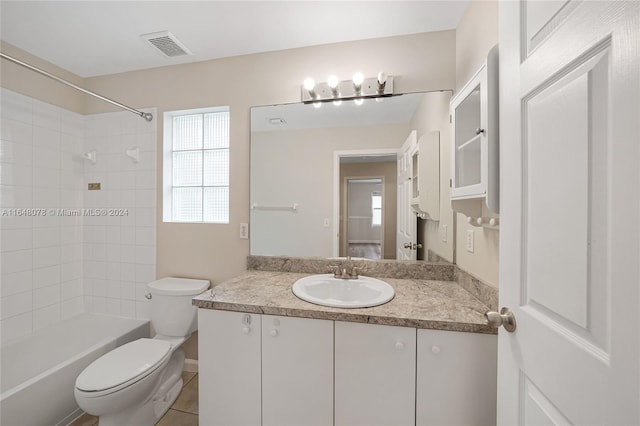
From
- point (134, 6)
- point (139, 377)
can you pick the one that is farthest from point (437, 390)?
point (134, 6)

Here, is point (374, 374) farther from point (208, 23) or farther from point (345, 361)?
point (208, 23)

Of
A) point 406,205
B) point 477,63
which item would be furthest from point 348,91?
point 406,205

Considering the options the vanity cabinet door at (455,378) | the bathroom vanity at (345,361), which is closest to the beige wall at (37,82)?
the bathroom vanity at (345,361)

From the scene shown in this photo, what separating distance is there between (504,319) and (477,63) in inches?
47.3

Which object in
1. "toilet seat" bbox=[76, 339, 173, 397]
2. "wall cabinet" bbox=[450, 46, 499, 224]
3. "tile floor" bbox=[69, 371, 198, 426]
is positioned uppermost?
"wall cabinet" bbox=[450, 46, 499, 224]

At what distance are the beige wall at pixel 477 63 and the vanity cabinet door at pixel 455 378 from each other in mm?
292

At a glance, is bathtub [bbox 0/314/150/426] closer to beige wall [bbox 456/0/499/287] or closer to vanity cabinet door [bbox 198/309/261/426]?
vanity cabinet door [bbox 198/309/261/426]

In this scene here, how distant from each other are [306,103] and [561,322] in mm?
1658

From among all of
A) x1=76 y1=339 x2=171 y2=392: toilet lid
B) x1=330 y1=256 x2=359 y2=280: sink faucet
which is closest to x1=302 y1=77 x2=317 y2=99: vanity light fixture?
x1=330 y1=256 x2=359 y2=280: sink faucet

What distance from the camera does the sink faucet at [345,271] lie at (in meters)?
1.54

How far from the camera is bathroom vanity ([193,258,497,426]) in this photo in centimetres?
104

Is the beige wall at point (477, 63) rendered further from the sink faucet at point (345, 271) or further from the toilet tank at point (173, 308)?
the toilet tank at point (173, 308)

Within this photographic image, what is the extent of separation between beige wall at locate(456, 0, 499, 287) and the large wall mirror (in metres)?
0.12

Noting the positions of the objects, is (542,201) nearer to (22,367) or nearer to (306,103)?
(306,103)
